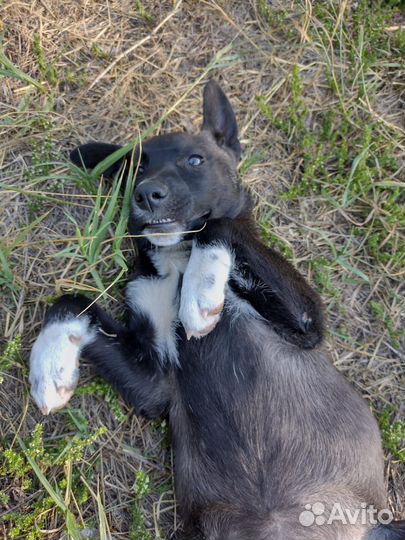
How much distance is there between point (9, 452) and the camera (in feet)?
11.3

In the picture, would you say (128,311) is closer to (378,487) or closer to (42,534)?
(42,534)

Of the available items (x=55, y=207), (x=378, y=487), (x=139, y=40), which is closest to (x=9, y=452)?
(x=55, y=207)

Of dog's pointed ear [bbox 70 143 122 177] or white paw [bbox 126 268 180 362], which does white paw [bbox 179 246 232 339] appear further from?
dog's pointed ear [bbox 70 143 122 177]

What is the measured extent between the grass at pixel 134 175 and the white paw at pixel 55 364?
0.79ft

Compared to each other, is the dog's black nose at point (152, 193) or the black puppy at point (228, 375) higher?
the dog's black nose at point (152, 193)

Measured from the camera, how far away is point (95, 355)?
12.1ft

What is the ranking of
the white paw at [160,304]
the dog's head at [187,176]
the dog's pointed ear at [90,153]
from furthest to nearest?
the dog's pointed ear at [90,153]
the white paw at [160,304]
the dog's head at [187,176]

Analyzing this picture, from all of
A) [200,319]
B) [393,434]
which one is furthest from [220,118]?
[393,434]

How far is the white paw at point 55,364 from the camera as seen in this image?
3.51 m

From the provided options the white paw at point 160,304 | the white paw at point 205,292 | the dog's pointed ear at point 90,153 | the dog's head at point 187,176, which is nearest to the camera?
the white paw at point 205,292

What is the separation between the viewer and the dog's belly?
335 centimetres

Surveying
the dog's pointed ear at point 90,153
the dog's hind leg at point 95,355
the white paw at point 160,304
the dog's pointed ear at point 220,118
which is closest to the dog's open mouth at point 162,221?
the white paw at point 160,304

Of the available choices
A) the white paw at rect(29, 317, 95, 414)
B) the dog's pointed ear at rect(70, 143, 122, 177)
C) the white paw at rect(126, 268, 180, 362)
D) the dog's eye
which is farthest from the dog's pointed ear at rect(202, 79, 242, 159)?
the white paw at rect(29, 317, 95, 414)

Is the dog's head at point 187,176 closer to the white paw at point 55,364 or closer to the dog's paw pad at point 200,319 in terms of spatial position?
the dog's paw pad at point 200,319
